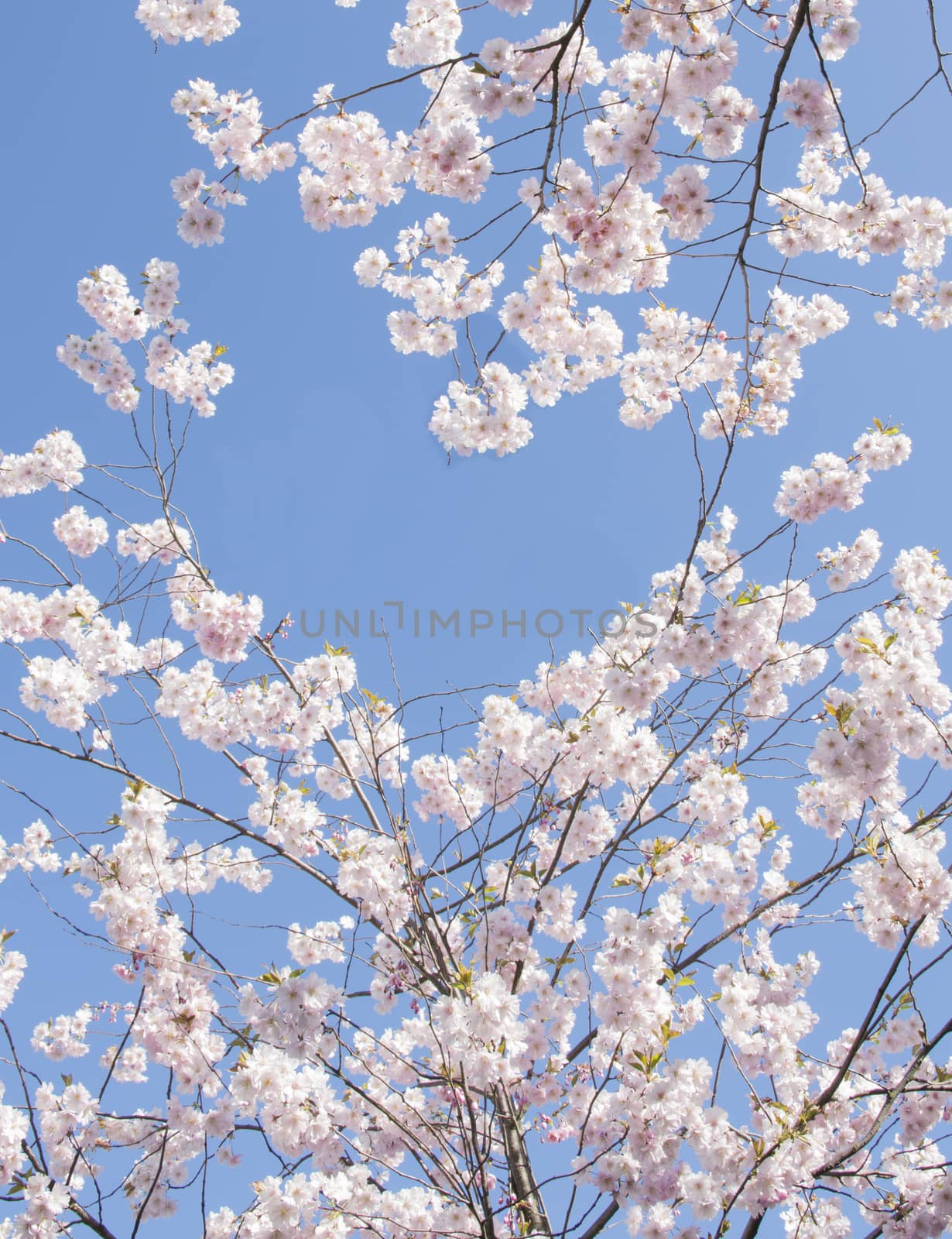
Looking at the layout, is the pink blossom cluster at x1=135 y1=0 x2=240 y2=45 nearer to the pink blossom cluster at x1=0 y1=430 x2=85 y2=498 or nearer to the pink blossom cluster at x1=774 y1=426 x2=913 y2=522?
the pink blossom cluster at x1=0 y1=430 x2=85 y2=498

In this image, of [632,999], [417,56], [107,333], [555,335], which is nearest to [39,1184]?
[632,999]

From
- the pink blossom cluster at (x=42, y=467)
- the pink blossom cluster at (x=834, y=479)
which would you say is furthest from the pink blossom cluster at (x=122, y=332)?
the pink blossom cluster at (x=834, y=479)

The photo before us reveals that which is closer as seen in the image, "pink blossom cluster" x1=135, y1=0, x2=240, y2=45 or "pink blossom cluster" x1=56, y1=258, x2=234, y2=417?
"pink blossom cluster" x1=135, y1=0, x2=240, y2=45

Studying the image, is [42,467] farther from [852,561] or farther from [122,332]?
[852,561]

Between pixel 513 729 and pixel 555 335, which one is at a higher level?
pixel 555 335

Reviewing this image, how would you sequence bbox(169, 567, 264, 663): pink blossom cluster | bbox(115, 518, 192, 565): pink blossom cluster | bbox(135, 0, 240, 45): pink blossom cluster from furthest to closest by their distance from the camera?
bbox(115, 518, 192, 565): pink blossom cluster < bbox(169, 567, 264, 663): pink blossom cluster < bbox(135, 0, 240, 45): pink blossom cluster

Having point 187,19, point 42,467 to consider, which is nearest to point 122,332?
point 42,467

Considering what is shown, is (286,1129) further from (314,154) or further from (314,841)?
(314,154)

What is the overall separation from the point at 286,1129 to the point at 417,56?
14.4 ft

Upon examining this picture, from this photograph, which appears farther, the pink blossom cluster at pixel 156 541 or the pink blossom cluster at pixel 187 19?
the pink blossom cluster at pixel 156 541

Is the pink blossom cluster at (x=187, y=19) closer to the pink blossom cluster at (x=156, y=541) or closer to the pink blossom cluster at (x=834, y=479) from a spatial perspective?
the pink blossom cluster at (x=156, y=541)

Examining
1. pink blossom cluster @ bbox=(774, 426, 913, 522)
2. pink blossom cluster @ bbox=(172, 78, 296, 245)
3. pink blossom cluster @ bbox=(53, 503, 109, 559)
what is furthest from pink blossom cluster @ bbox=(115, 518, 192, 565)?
pink blossom cluster @ bbox=(774, 426, 913, 522)

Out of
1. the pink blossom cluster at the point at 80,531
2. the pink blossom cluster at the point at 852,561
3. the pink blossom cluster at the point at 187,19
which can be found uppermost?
the pink blossom cluster at the point at 187,19

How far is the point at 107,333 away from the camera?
4461 mm
